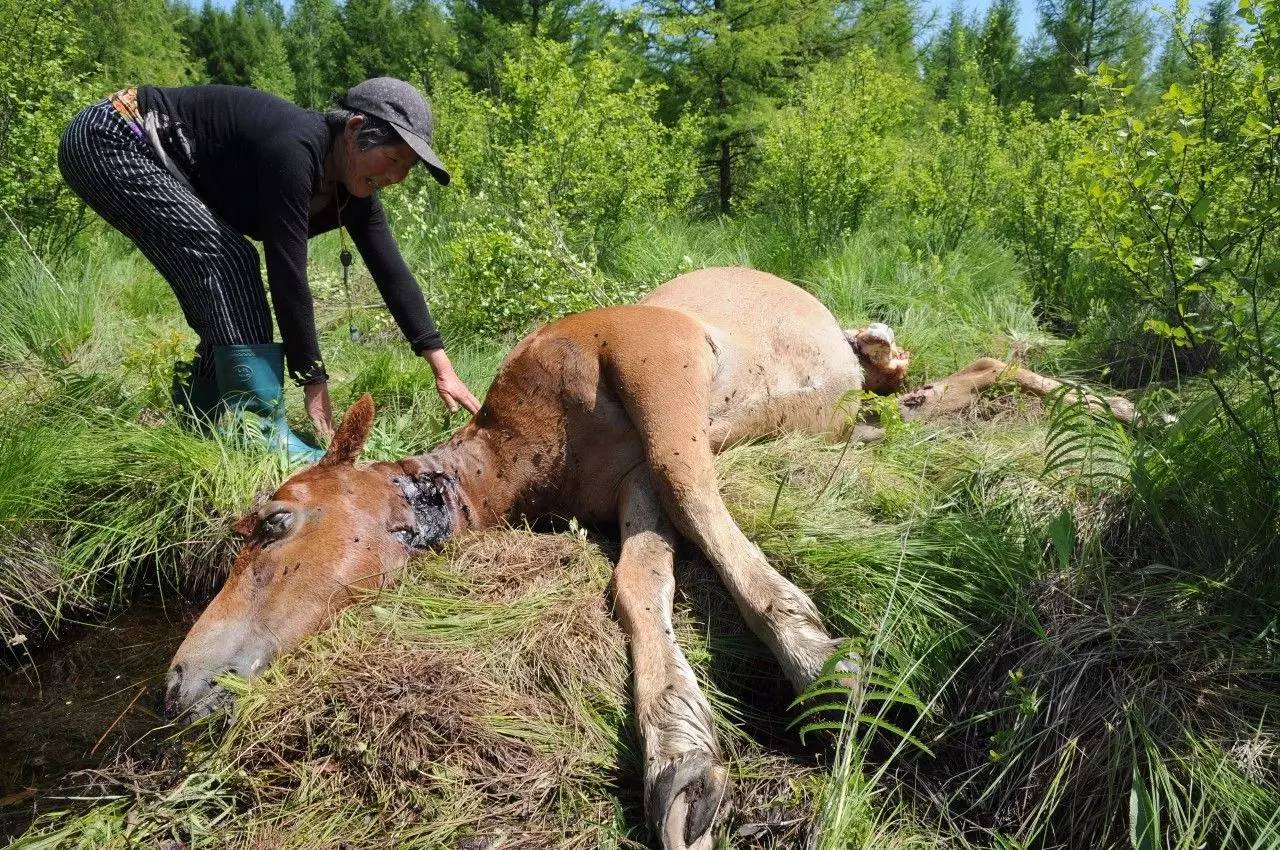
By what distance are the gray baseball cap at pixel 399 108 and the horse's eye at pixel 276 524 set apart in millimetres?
1552

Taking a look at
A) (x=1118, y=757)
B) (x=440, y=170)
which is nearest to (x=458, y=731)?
(x=1118, y=757)

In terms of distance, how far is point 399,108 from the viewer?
367cm

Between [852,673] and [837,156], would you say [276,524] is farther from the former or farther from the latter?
[837,156]

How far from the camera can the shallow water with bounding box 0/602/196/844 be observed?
263 cm

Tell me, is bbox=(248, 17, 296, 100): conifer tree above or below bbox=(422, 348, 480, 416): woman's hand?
above

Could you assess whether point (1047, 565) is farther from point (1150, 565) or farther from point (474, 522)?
point (474, 522)

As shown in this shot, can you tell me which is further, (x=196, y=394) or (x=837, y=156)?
(x=837, y=156)

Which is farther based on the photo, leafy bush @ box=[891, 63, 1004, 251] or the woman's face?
leafy bush @ box=[891, 63, 1004, 251]

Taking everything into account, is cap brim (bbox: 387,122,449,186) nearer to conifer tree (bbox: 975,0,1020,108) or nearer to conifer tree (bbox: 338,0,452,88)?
conifer tree (bbox: 975,0,1020,108)

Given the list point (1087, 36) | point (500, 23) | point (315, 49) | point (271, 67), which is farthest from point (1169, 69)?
point (315, 49)

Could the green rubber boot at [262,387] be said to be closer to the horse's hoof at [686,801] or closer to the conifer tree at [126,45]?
the horse's hoof at [686,801]

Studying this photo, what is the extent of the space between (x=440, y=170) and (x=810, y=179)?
4867 mm

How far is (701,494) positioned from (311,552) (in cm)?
135

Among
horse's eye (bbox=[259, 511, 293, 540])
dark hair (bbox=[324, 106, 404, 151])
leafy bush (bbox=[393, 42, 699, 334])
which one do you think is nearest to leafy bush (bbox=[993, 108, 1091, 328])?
leafy bush (bbox=[393, 42, 699, 334])
